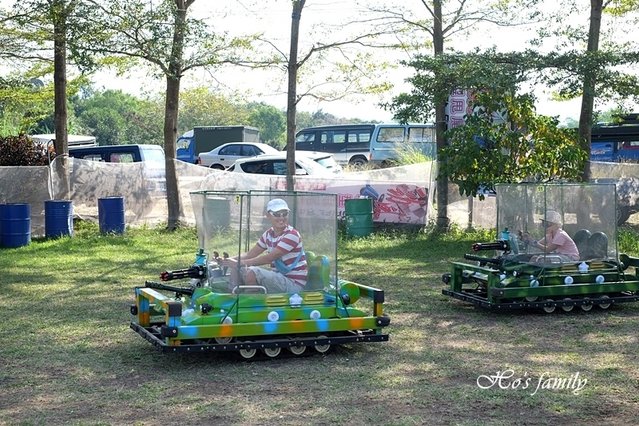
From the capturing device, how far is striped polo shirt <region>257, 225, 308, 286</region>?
8453 millimetres

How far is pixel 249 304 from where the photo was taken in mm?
8266

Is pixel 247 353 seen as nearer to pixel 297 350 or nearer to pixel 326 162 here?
pixel 297 350

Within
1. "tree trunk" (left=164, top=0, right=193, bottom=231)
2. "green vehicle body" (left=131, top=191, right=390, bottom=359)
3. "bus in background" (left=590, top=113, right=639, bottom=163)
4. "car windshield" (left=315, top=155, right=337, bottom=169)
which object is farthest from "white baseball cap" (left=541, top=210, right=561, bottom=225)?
"bus in background" (left=590, top=113, right=639, bottom=163)

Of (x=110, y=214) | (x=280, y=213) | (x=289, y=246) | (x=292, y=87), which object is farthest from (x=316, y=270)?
(x=292, y=87)

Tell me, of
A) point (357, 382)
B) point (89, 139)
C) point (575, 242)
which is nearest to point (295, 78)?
point (575, 242)

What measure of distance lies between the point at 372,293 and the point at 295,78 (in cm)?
1167

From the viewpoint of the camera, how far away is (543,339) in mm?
9203

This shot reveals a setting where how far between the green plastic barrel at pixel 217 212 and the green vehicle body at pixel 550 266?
350 centimetres

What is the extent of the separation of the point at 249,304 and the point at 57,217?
10869 millimetres

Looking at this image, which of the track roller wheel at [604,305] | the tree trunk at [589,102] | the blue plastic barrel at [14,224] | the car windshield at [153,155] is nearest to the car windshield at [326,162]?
the car windshield at [153,155]

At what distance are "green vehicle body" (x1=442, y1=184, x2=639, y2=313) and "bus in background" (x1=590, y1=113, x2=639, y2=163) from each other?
19206mm

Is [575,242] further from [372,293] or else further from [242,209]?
[242,209]

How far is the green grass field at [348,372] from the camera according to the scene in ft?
21.6

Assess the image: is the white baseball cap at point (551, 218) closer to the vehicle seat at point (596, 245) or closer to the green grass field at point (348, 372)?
the vehicle seat at point (596, 245)
